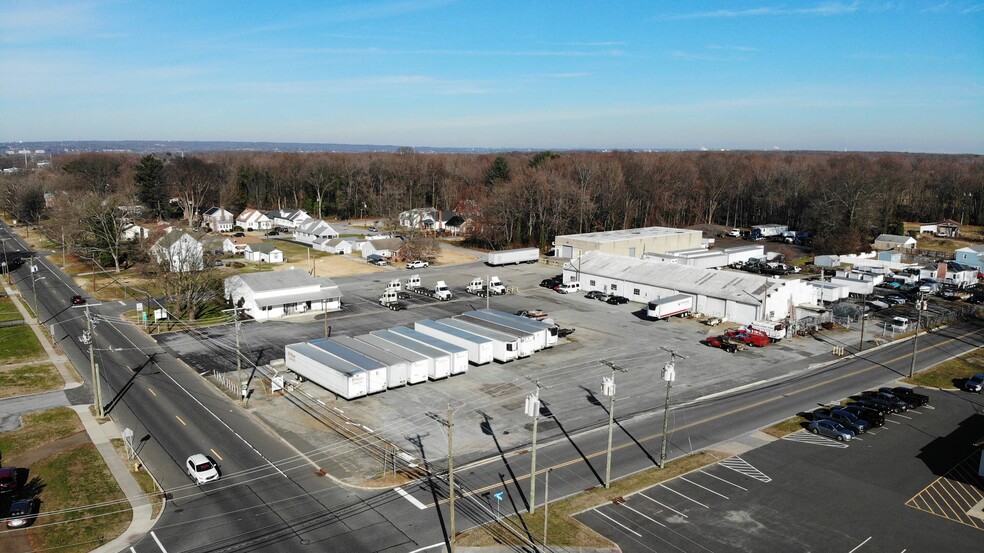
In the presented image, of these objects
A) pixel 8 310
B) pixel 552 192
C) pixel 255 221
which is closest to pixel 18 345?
pixel 8 310

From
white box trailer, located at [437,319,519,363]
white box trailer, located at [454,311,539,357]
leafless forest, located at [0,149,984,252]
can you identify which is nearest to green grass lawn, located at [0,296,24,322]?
leafless forest, located at [0,149,984,252]

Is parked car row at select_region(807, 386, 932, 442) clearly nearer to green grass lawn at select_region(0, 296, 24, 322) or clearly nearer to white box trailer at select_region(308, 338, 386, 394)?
white box trailer at select_region(308, 338, 386, 394)

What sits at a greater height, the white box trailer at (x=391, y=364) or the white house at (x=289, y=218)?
the white house at (x=289, y=218)

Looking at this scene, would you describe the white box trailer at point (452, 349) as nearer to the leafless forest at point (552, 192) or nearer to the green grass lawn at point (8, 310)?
the green grass lawn at point (8, 310)

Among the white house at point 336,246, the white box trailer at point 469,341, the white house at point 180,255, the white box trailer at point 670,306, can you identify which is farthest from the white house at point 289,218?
the white box trailer at point 670,306

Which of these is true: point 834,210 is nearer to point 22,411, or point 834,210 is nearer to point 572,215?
point 572,215
